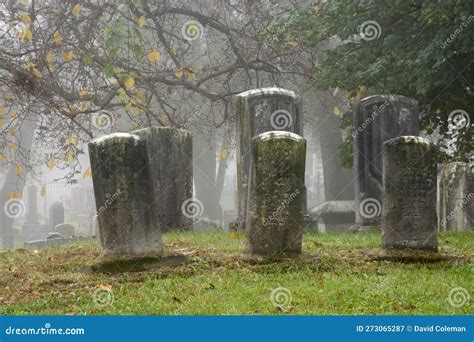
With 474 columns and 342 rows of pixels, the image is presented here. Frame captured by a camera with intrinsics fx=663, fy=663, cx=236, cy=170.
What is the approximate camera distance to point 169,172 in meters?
13.8

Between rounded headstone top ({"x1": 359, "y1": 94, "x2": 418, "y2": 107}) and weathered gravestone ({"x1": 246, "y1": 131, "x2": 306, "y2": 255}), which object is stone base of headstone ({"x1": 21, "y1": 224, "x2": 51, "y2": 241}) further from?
weathered gravestone ({"x1": 246, "y1": 131, "x2": 306, "y2": 255})

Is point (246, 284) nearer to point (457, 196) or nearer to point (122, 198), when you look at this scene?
point (122, 198)

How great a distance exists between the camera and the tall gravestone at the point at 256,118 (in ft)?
43.3

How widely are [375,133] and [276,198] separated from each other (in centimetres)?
588

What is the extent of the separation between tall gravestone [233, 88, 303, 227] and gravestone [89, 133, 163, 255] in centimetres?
430

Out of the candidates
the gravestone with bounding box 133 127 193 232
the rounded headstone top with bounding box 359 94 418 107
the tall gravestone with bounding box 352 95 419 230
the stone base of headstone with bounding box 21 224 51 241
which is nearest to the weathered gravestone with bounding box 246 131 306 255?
the gravestone with bounding box 133 127 193 232

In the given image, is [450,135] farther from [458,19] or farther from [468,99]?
[458,19]

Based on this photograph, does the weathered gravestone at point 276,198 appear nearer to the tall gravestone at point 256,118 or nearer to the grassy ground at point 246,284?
the grassy ground at point 246,284

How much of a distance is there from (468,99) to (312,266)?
7.11 metres

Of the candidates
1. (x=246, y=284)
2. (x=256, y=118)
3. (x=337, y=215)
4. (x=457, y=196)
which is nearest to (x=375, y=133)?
(x=457, y=196)

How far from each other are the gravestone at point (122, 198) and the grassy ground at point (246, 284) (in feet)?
1.60

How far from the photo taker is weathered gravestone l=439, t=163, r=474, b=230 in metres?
13.5

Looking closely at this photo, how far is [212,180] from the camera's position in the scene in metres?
32.0

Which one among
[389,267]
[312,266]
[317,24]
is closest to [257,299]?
[312,266]
